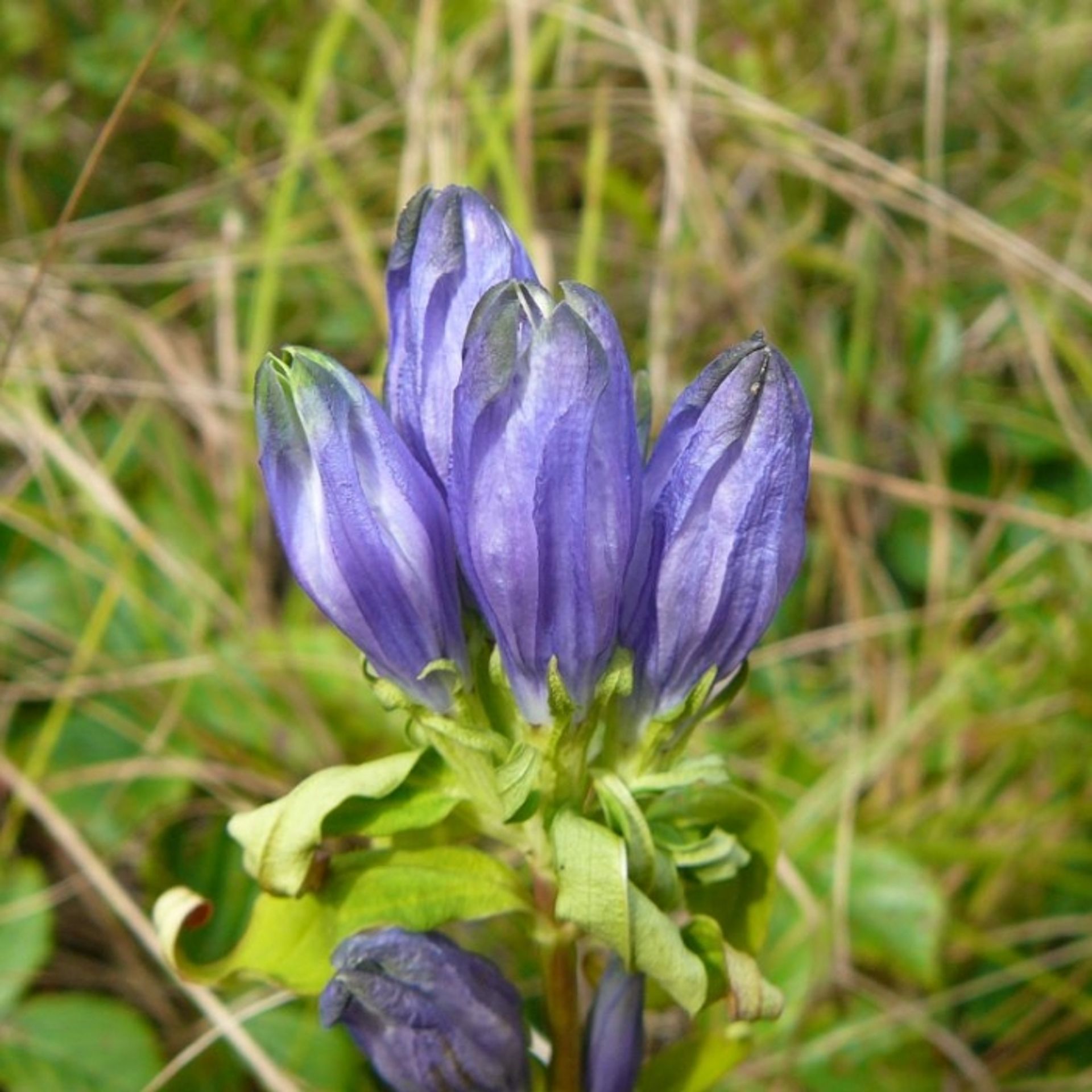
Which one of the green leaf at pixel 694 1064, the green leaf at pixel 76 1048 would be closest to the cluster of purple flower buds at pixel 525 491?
the green leaf at pixel 694 1064

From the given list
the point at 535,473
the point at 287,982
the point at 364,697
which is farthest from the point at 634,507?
the point at 364,697

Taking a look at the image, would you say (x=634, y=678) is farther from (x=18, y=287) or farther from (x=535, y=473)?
(x=18, y=287)

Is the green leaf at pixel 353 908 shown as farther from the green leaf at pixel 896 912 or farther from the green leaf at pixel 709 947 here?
the green leaf at pixel 896 912

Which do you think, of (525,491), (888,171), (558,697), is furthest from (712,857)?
(888,171)

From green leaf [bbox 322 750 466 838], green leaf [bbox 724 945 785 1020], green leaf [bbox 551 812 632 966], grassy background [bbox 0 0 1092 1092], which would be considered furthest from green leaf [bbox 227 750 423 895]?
grassy background [bbox 0 0 1092 1092]

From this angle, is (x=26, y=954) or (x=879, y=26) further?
(x=879, y=26)
